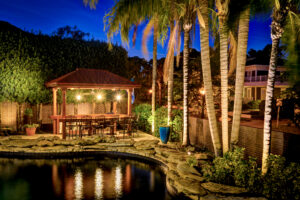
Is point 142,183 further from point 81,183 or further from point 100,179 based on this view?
point 81,183

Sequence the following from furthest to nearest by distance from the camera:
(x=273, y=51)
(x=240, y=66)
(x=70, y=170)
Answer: (x=70, y=170) → (x=240, y=66) → (x=273, y=51)

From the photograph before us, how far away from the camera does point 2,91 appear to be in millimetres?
13367

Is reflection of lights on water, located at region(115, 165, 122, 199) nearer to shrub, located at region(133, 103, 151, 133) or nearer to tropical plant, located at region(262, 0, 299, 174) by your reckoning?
tropical plant, located at region(262, 0, 299, 174)

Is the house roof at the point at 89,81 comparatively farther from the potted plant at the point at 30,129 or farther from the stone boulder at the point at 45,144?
the stone boulder at the point at 45,144

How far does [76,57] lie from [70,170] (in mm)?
9360

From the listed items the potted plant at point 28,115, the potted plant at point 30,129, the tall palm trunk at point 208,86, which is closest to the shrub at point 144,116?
the potted plant at point 30,129

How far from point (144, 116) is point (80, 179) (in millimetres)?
7228

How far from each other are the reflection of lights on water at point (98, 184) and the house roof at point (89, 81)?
5.02 m

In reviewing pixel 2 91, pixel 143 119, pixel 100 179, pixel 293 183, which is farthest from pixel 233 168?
pixel 2 91

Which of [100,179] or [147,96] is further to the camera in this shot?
[147,96]

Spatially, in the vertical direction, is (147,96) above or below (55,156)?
above

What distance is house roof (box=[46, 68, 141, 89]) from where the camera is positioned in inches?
492

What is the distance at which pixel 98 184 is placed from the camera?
304 inches

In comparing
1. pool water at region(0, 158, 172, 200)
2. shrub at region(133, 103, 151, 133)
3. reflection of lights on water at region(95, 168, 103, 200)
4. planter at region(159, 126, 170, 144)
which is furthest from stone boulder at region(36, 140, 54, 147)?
shrub at region(133, 103, 151, 133)
